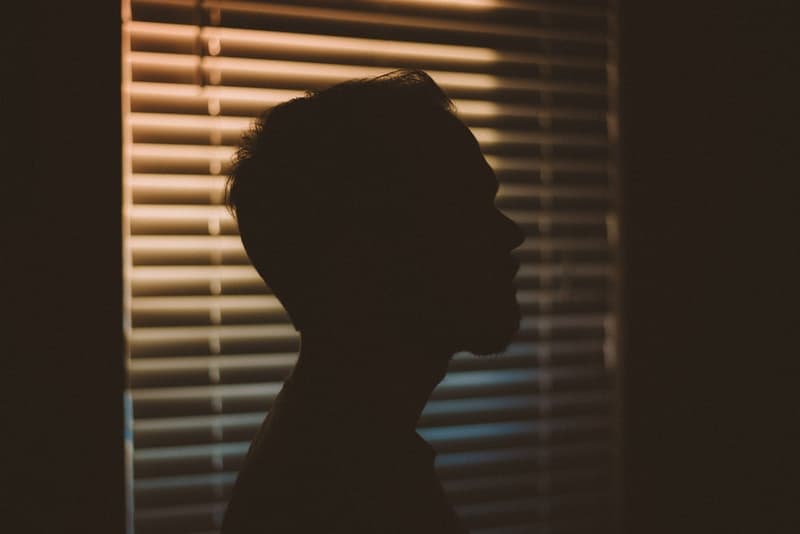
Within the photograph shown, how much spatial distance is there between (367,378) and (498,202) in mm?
614

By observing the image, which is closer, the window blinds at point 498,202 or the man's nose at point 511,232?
the man's nose at point 511,232

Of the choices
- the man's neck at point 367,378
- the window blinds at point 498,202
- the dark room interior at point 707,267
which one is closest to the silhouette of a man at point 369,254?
the man's neck at point 367,378

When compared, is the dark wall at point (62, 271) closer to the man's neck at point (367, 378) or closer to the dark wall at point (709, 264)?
the man's neck at point (367, 378)

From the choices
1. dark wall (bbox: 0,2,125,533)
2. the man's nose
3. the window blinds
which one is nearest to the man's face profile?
the man's nose

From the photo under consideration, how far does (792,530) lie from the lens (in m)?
1.37

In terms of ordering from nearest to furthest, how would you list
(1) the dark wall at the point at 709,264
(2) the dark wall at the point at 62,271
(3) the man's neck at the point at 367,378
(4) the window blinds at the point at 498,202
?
(3) the man's neck at the point at 367,378 < (2) the dark wall at the point at 62,271 < (4) the window blinds at the point at 498,202 < (1) the dark wall at the point at 709,264

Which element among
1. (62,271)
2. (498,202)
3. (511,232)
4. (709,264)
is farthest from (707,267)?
(62,271)

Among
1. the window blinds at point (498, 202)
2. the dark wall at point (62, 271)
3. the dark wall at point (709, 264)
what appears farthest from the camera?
the dark wall at point (709, 264)

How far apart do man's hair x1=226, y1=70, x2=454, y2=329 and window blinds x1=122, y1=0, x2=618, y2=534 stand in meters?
0.39

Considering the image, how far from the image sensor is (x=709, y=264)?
1.35 metres

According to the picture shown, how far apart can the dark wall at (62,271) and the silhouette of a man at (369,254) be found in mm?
390

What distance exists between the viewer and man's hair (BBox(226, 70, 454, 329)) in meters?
→ 0.74

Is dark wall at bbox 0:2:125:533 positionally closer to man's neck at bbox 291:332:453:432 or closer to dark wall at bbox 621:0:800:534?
man's neck at bbox 291:332:453:432

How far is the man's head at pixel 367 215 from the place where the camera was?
0.74m
